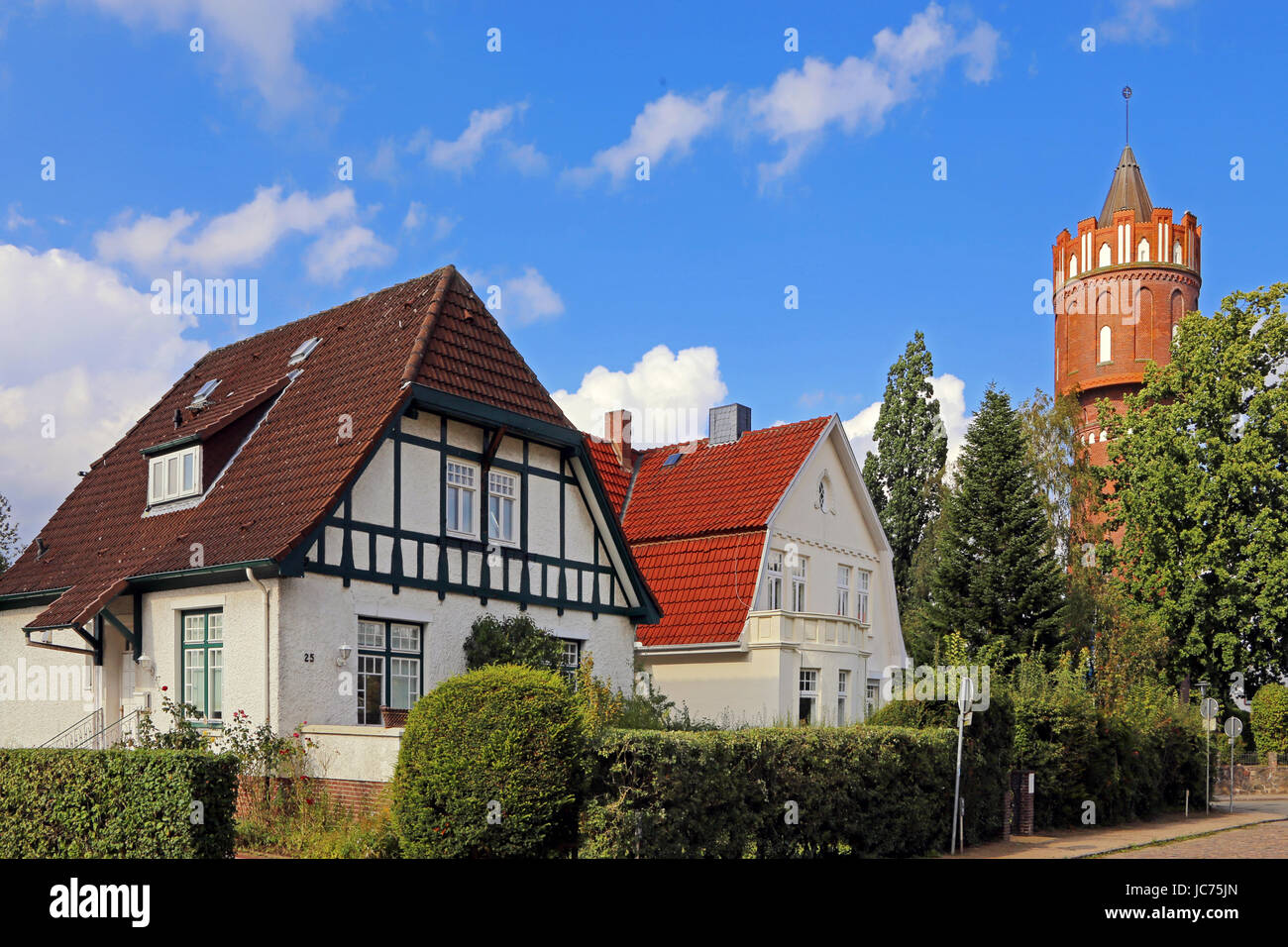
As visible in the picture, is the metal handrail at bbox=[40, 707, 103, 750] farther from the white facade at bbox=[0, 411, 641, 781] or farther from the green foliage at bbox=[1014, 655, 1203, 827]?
the green foliage at bbox=[1014, 655, 1203, 827]

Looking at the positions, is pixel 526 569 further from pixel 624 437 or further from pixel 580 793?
pixel 624 437

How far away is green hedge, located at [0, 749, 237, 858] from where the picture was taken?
42.5ft

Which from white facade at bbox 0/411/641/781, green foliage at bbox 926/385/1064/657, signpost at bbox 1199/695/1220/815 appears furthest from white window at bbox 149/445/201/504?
signpost at bbox 1199/695/1220/815

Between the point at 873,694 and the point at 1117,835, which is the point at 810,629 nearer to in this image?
the point at 873,694

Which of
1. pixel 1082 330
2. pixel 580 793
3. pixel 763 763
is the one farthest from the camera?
pixel 1082 330

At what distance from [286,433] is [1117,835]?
51.0 ft

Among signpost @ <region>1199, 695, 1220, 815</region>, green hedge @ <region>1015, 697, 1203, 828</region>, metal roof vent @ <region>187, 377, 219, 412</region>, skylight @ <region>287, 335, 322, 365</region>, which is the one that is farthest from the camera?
signpost @ <region>1199, 695, 1220, 815</region>

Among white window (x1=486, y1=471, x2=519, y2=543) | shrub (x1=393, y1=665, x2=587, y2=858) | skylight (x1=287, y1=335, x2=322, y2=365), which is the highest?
skylight (x1=287, y1=335, x2=322, y2=365)

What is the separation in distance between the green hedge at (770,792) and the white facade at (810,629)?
8674mm

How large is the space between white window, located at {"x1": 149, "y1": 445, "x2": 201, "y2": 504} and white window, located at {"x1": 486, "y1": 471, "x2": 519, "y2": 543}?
4.89m

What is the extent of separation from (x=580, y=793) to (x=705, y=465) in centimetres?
2067

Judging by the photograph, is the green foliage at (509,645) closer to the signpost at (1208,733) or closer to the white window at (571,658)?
the white window at (571,658)

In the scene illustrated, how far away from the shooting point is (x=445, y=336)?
21578mm
